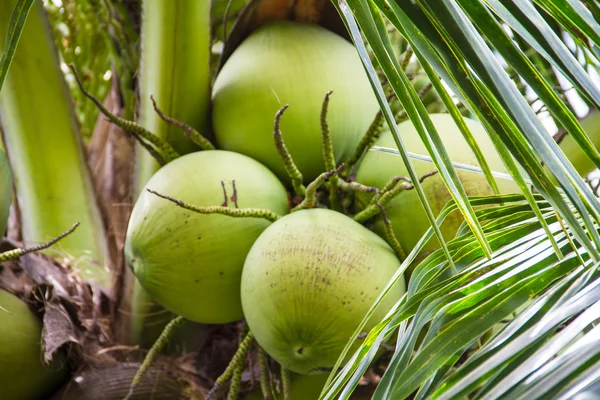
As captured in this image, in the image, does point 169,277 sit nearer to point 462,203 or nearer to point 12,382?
point 12,382

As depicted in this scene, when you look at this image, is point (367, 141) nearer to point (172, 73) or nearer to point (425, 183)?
point (425, 183)

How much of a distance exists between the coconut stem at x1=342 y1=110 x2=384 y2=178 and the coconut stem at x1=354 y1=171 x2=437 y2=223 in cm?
11

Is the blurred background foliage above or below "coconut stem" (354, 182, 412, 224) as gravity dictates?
above

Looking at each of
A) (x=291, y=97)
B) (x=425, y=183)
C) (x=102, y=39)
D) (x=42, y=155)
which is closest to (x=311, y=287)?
(x=425, y=183)

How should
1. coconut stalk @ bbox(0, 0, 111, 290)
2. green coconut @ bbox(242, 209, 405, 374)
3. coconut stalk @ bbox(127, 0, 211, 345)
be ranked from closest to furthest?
green coconut @ bbox(242, 209, 405, 374)
coconut stalk @ bbox(127, 0, 211, 345)
coconut stalk @ bbox(0, 0, 111, 290)

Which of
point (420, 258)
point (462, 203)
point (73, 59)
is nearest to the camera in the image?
point (462, 203)

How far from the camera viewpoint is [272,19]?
4.75 feet

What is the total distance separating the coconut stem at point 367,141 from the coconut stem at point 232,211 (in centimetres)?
19

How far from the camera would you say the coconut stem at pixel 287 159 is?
1042 millimetres

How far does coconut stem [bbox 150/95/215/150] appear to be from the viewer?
1267 mm

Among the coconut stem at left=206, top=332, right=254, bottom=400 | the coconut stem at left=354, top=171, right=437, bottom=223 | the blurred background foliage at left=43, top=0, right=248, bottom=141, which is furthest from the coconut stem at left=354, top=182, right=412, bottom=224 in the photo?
the blurred background foliage at left=43, top=0, right=248, bottom=141

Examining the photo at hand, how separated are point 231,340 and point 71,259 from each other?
358 millimetres

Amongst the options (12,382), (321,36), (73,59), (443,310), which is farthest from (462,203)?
(73,59)

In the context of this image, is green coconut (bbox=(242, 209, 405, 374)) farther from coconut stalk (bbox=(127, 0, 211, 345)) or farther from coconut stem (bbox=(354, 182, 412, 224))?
coconut stalk (bbox=(127, 0, 211, 345))
